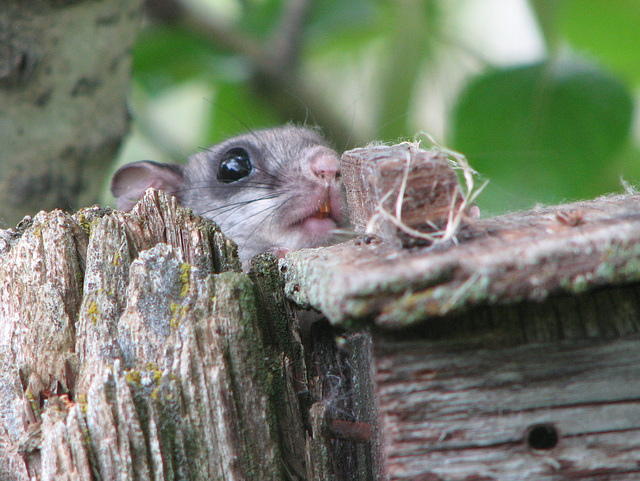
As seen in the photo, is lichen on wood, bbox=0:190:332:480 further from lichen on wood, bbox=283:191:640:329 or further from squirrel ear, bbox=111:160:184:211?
squirrel ear, bbox=111:160:184:211

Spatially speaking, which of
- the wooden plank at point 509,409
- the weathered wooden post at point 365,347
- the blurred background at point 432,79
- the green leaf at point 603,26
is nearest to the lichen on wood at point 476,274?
the weathered wooden post at point 365,347

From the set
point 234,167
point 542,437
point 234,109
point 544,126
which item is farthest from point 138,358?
point 234,109

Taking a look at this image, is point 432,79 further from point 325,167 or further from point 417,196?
point 417,196

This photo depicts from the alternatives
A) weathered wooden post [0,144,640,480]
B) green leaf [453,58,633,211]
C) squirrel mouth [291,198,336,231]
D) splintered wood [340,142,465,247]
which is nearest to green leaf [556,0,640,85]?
green leaf [453,58,633,211]

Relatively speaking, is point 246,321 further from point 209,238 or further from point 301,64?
point 301,64

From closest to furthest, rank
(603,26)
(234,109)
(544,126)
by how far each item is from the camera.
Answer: (544,126) < (603,26) < (234,109)

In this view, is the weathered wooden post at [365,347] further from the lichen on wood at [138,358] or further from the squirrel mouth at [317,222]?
the squirrel mouth at [317,222]

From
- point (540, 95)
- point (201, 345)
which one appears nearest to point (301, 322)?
point (201, 345)
